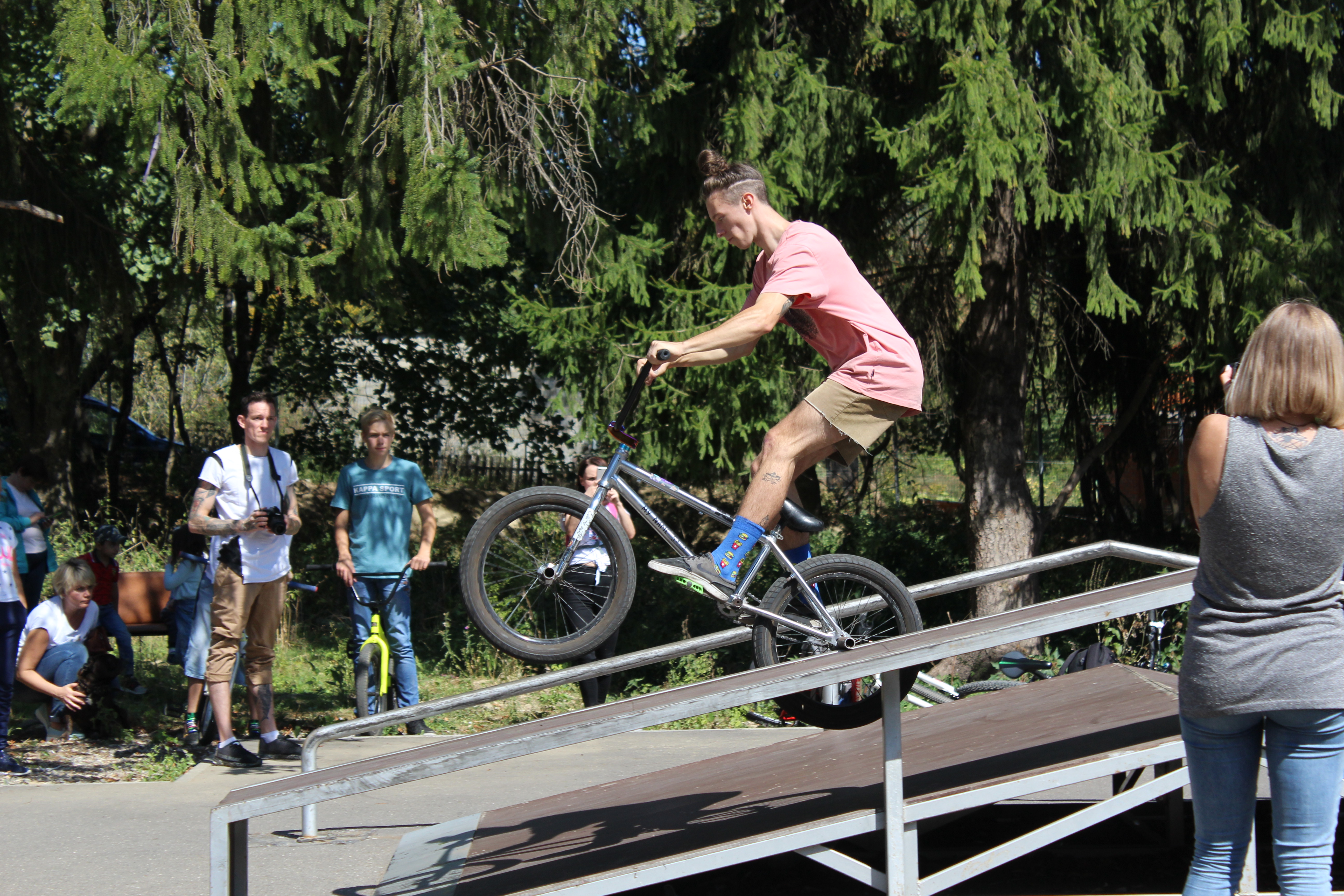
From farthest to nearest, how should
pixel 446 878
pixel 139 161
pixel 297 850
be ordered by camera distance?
1. pixel 139 161
2. pixel 297 850
3. pixel 446 878

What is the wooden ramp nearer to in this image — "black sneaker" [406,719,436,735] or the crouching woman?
"black sneaker" [406,719,436,735]

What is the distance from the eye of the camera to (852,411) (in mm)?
3785

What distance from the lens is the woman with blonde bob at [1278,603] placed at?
7.51ft

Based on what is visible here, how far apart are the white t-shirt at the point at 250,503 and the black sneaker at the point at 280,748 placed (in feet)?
3.36

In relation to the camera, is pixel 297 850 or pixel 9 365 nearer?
pixel 297 850

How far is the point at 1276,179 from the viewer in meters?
8.45

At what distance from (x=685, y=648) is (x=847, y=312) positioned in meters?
1.42

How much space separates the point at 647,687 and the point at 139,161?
18.4 ft

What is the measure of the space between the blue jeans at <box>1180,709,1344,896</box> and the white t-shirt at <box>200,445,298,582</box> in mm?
4904

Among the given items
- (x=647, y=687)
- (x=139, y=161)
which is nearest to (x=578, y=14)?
(x=139, y=161)

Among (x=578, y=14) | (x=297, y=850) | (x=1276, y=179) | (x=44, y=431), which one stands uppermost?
(x=578, y=14)

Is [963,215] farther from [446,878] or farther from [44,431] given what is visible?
[44,431]

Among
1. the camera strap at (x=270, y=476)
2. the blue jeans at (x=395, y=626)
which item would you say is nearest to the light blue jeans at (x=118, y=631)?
the blue jeans at (x=395, y=626)

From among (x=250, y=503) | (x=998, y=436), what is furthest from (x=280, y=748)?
(x=998, y=436)
